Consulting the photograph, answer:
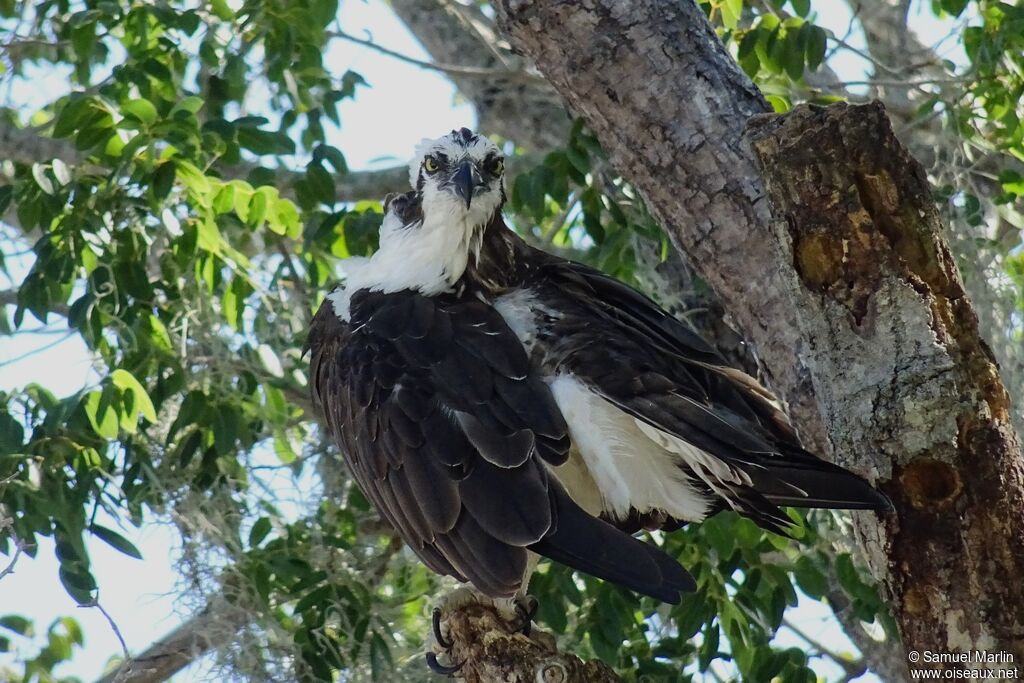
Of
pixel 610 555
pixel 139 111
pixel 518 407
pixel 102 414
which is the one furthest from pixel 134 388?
pixel 610 555

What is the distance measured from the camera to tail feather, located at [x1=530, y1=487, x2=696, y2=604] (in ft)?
9.17

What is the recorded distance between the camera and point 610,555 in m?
2.90

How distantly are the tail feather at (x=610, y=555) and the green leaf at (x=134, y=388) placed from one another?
1226 mm

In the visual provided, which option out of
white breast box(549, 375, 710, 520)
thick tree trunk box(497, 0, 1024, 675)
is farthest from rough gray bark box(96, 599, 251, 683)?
thick tree trunk box(497, 0, 1024, 675)

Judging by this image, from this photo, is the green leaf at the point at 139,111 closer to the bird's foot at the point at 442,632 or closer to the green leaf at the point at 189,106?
the green leaf at the point at 189,106

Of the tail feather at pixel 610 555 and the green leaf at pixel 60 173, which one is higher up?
the green leaf at pixel 60 173

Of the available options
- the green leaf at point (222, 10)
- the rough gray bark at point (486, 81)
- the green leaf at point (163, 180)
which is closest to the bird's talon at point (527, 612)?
the green leaf at point (163, 180)

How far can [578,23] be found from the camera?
3.41 meters

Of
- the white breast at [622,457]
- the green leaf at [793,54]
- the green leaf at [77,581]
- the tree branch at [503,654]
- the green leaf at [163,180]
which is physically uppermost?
the green leaf at [163,180]

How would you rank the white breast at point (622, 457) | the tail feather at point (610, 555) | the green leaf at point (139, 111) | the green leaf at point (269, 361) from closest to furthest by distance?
the tail feather at point (610, 555) < the white breast at point (622, 457) < the green leaf at point (139, 111) < the green leaf at point (269, 361)

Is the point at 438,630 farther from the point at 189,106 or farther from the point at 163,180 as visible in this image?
the point at 189,106

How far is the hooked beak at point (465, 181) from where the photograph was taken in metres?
3.81

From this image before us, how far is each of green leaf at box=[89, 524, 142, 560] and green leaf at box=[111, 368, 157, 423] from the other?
1.18 feet

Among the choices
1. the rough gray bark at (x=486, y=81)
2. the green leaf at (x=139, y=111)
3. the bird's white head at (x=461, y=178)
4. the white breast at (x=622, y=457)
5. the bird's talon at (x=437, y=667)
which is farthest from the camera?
the rough gray bark at (x=486, y=81)
